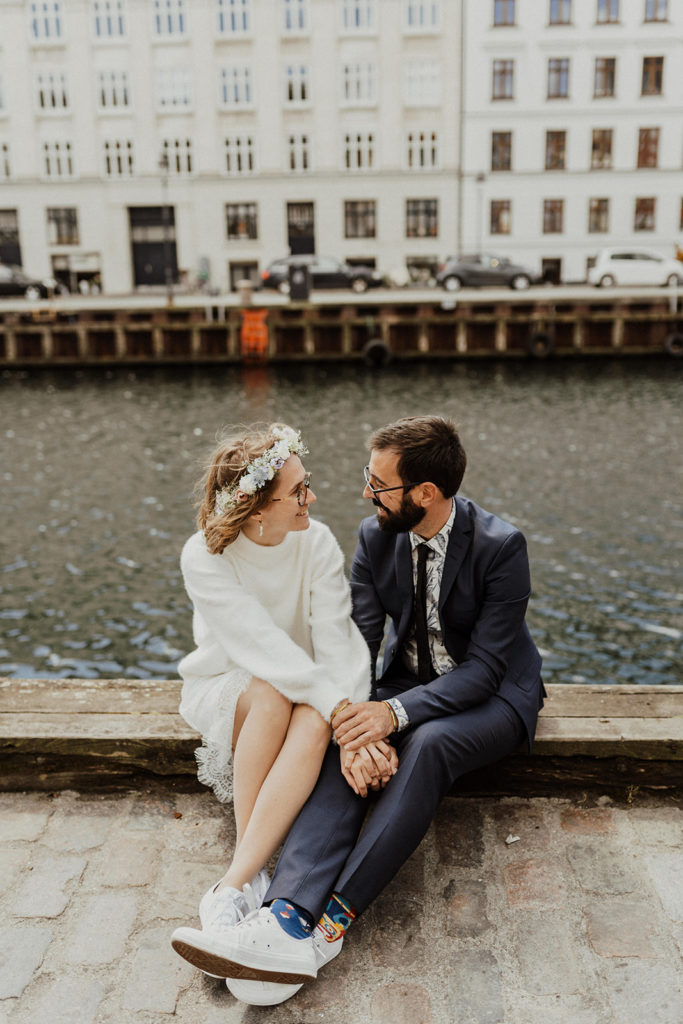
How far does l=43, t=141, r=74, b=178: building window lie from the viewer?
43.2m

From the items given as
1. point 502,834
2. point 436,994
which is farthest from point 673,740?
point 436,994

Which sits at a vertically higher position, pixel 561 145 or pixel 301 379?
pixel 561 145

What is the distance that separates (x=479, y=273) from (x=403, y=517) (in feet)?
106

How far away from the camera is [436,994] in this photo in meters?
2.67

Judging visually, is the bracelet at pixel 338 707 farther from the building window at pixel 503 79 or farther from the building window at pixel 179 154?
the building window at pixel 503 79

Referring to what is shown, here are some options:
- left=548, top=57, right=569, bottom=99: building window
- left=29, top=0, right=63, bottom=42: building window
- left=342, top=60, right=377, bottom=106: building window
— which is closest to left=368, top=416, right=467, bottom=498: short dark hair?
left=342, top=60, right=377, bottom=106: building window

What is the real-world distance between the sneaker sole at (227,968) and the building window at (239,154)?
4421 cm

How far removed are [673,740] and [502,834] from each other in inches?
29.5

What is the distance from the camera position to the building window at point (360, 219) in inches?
1709

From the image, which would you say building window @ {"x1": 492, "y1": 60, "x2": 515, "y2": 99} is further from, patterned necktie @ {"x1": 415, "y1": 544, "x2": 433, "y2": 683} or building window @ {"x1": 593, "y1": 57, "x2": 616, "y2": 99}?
patterned necktie @ {"x1": 415, "y1": 544, "x2": 433, "y2": 683}

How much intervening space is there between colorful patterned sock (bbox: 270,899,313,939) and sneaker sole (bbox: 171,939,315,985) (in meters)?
0.11

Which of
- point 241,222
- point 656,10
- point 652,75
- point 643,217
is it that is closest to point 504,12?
point 656,10

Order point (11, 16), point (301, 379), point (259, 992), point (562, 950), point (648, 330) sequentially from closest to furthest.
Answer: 1. point (259, 992)
2. point (562, 950)
3. point (301, 379)
4. point (648, 330)
5. point (11, 16)

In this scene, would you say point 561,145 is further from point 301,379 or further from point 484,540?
point 484,540
